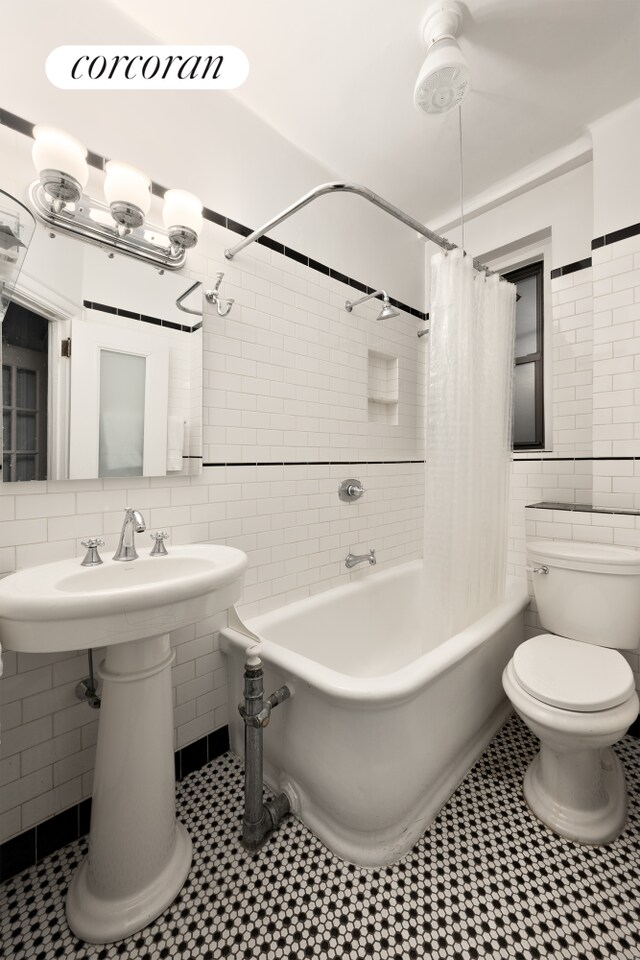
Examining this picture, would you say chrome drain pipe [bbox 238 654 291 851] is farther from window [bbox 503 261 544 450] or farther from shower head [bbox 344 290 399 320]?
window [bbox 503 261 544 450]

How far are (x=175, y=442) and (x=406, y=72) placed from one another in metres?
1.69

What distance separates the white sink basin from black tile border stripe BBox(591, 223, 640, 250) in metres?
2.17

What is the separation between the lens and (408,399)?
8.32ft

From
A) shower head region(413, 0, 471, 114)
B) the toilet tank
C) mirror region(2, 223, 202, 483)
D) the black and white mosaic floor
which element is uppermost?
shower head region(413, 0, 471, 114)

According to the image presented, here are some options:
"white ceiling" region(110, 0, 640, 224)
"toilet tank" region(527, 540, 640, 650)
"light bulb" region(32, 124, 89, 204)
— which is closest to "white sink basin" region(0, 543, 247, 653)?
"light bulb" region(32, 124, 89, 204)

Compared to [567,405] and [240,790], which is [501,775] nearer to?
[240,790]

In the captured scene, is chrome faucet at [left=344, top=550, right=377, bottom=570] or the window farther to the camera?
the window

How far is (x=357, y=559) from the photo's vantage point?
6.89 feet

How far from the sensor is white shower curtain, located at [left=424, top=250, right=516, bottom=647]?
5.43 ft

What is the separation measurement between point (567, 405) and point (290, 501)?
5.16 ft

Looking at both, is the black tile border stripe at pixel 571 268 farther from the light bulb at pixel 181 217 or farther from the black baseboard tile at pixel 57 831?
the black baseboard tile at pixel 57 831

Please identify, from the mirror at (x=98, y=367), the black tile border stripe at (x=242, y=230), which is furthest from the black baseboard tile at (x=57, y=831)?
the black tile border stripe at (x=242, y=230)

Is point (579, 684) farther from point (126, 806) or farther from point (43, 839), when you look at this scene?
point (43, 839)

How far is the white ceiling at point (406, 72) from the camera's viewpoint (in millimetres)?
1346
